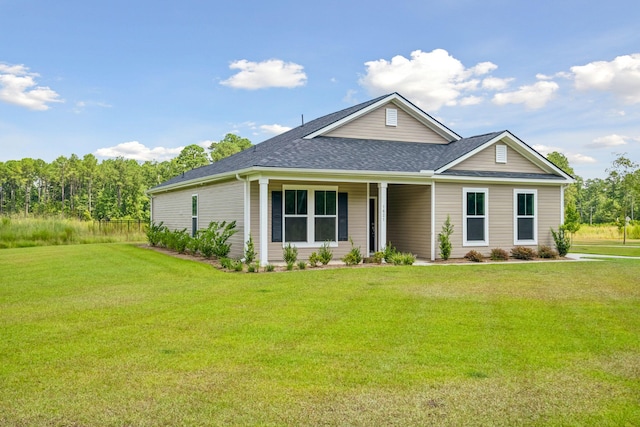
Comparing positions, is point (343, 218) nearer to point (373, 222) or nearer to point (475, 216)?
point (373, 222)

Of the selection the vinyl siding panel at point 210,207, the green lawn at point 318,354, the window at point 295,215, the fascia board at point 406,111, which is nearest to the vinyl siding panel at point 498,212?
the fascia board at point 406,111

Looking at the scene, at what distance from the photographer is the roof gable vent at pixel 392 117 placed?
1898cm

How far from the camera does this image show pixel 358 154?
16844 millimetres

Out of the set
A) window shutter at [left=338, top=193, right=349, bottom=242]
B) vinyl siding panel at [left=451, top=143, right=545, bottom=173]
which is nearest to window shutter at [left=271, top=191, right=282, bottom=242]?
window shutter at [left=338, top=193, right=349, bottom=242]

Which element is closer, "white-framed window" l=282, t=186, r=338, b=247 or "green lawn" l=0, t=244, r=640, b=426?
"green lawn" l=0, t=244, r=640, b=426

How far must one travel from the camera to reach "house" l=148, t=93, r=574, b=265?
15203 mm

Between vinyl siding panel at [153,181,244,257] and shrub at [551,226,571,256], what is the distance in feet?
34.3

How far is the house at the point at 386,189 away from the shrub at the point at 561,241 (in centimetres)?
25

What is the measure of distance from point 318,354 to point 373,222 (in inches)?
506

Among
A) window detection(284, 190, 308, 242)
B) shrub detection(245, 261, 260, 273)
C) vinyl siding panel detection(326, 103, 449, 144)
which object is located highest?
vinyl siding panel detection(326, 103, 449, 144)

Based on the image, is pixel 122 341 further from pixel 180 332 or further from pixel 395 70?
pixel 395 70

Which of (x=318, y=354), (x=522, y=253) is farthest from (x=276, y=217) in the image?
(x=318, y=354)

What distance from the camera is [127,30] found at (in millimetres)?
21516

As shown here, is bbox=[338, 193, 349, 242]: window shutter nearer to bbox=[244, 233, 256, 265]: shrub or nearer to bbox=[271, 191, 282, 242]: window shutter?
bbox=[271, 191, 282, 242]: window shutter
